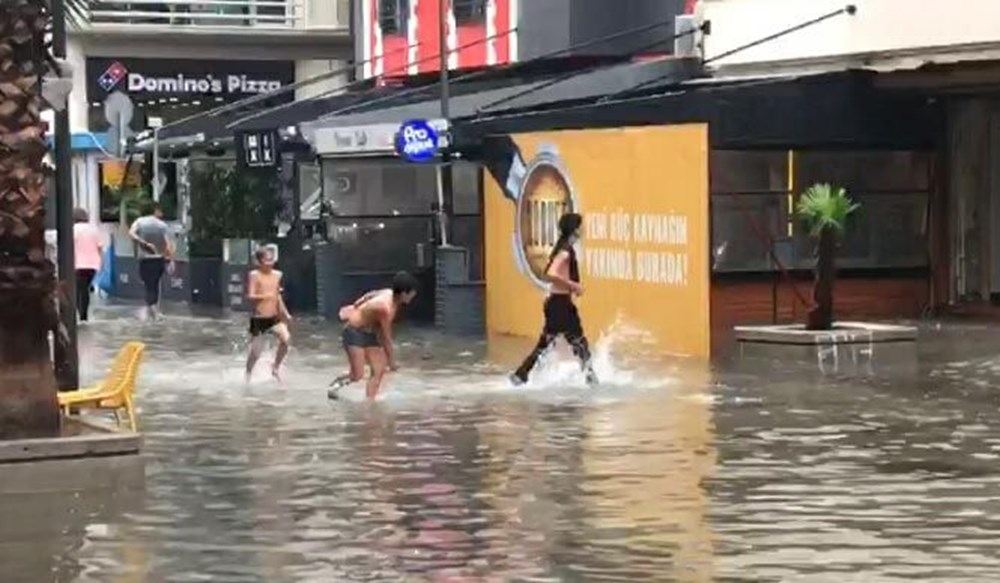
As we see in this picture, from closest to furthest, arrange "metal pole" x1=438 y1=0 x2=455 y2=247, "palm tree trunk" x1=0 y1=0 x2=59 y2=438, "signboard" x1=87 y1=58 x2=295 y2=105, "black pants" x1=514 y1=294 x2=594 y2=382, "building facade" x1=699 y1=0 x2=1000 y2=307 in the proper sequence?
"palm tree trunk" x1=0 y1=0 x2=59 y2=438 → "black pants" x1=514 y1=294 x2=594 y2=382 → "building facade" x1=699 y1=0 x2=1000 y2=307 → "metal pole" x1=438 y1=0 x2=455 y2=247 → "signboard" x1=87 y1=58 x2=295 y2=105

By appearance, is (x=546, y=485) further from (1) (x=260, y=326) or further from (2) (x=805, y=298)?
(2) (x=805, y=298)

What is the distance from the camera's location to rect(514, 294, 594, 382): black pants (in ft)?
67.5

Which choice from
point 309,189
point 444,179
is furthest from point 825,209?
point 309,189

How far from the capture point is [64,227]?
16.3 meters

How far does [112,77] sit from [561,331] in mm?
26133

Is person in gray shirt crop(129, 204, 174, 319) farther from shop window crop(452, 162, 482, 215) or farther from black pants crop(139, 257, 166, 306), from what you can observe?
shop window crop(452, 162, 482, 215)

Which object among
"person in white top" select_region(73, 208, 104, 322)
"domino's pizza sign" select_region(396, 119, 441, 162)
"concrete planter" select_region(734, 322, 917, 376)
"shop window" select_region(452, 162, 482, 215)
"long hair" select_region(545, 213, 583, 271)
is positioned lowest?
"concrete planter" select_region(734, 322, 917, 376)

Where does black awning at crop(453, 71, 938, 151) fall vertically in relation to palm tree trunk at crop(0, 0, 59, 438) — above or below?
above

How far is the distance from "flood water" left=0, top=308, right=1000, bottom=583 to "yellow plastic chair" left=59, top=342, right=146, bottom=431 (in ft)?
1.45

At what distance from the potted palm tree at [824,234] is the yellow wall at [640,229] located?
1604 mm

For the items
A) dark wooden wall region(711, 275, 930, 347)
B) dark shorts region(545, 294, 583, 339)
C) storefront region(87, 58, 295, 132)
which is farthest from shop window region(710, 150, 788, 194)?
storefront region(87, 58, 295, 132)

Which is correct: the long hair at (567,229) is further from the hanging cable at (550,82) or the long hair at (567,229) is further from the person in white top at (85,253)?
the person in white top at (85,253)

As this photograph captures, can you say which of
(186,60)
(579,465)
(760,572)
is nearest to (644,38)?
(186,60)

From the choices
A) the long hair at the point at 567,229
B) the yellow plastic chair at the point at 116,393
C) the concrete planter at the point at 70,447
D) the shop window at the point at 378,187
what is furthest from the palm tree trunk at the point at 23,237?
the shop window at the point at 378,187
